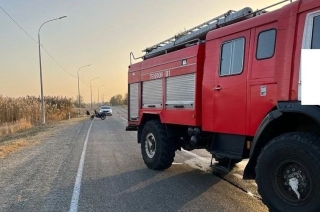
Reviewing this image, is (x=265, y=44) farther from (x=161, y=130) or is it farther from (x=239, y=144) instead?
(x=161, y=130)

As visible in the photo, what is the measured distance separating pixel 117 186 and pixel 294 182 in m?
3.72

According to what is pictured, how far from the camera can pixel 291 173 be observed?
13.5 ft

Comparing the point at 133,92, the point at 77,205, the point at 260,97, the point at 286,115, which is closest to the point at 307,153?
the point at 286,115

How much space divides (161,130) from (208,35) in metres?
2.85

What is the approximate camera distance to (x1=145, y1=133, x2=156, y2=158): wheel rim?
8664 mm

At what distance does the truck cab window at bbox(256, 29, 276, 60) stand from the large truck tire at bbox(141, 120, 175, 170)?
12.1ft

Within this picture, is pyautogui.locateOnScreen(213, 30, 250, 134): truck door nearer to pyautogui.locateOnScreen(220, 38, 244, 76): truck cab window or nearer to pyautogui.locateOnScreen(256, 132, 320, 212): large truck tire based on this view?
pyautogui.locateOnScreen(220, 38, 244, 76): truck cab window

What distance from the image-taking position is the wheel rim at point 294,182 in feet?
12.9

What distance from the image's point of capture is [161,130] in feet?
27.3

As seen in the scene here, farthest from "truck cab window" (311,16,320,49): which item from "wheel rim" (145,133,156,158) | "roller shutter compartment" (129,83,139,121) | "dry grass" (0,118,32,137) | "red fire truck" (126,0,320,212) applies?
"dry grass" (0,118,32,137)

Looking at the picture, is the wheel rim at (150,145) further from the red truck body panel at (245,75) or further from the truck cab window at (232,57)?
the truck cab window at (232,57)

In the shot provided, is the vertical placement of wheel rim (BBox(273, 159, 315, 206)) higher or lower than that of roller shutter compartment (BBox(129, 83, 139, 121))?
lower

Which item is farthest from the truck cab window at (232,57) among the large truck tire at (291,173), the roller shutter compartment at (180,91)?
the large truck tire at (291,173)

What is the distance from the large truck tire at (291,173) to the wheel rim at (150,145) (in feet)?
14.4
